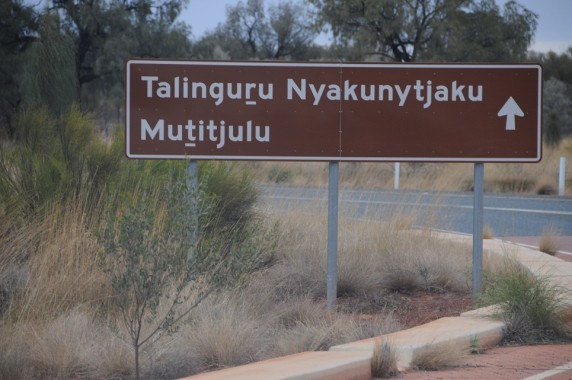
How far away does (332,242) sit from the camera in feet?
27.6

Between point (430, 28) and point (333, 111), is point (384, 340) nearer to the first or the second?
point (333, 111)

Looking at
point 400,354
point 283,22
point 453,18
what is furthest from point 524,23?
point 400,354

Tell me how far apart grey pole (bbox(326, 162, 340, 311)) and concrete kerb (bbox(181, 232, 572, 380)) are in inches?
42.0

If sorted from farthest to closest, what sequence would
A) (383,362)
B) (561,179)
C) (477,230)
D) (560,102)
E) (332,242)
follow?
(560,102)
(561,179)
(477,230)
(332,242)
(383,362)

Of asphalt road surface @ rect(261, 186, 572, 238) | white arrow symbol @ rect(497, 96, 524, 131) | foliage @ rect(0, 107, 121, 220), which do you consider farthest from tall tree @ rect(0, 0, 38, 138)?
white arrow symbol @ rect(497, 96, 524, 131)

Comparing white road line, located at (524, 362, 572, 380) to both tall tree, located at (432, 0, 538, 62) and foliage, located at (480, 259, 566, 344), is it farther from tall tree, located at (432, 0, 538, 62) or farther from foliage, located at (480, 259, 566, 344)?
tall tree, located at (432, 0, 538, 62)

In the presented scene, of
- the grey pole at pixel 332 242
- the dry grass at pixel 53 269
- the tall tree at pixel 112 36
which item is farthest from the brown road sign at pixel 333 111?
the tall tree at pixel 112 36

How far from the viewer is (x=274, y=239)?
9648 mm

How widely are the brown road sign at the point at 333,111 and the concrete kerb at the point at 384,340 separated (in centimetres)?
155

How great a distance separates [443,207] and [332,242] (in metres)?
9.57

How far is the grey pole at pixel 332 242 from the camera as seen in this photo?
8289 mm

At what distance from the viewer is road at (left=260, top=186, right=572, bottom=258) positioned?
1234 cm

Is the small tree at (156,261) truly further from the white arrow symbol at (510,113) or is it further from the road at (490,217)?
the white arrow symbol at (510,113)

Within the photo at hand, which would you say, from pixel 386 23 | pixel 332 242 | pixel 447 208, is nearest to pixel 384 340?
pixel 332 242
